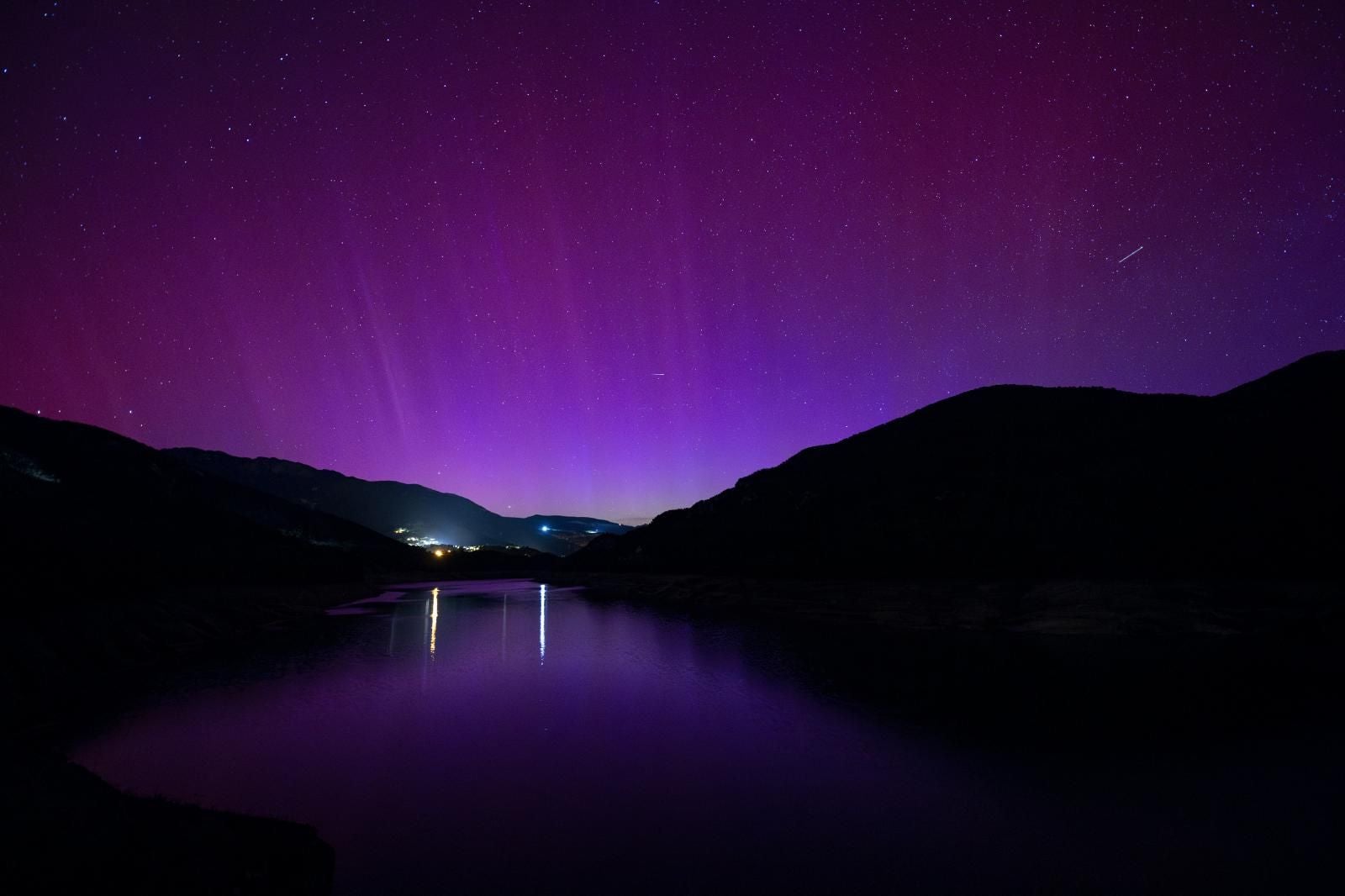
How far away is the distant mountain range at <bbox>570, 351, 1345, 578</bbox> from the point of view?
44.7 metres

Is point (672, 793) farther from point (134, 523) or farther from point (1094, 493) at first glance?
point (134, 523)

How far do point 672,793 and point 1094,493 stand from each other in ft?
200

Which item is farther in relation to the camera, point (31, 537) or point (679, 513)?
point (679, 513)

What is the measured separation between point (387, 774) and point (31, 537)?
4623 cm

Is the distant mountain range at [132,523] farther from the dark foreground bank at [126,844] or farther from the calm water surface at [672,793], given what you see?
the dark foreground bank at [126,844]

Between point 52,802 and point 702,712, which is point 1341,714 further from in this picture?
point 52,802

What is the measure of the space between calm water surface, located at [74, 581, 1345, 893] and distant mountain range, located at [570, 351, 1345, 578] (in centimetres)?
3876

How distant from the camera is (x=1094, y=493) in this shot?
5609 centimetres

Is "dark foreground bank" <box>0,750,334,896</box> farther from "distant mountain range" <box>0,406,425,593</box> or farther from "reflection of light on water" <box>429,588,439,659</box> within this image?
"distant mountain range" <box>0,406,425,593</box>

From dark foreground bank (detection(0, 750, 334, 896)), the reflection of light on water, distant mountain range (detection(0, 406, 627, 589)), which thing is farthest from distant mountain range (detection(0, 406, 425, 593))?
dark foreground bank (detection(0, 750, 334, 896))

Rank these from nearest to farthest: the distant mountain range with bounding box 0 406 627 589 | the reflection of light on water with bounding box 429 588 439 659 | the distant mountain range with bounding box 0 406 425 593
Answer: the reflection of light on water with bounding box 429 588 439 659, the distant mountain range with bounding box 0 406 425 593, the distant mountain range with bounding box 0 406 627 589

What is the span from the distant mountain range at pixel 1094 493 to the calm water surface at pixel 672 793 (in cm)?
3876

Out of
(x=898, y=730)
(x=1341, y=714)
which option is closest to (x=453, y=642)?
(x=898, y=730)

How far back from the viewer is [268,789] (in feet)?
48.4
